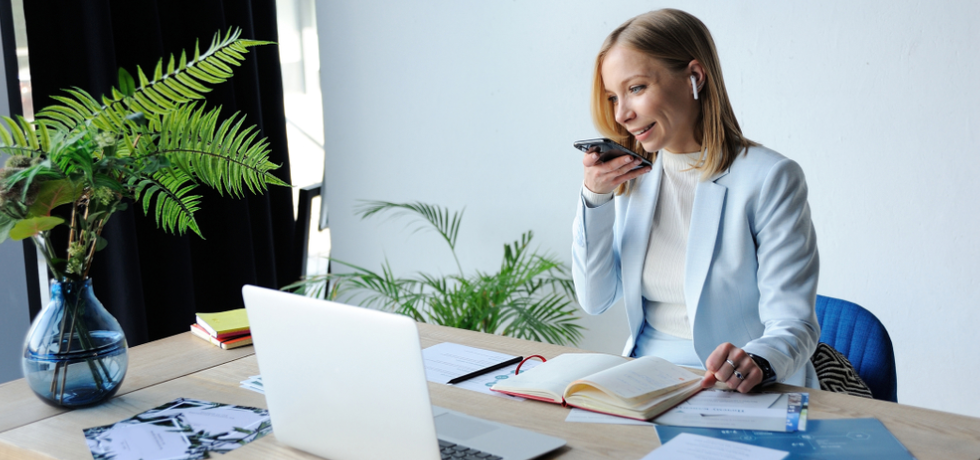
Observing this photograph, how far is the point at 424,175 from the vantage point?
3.25 metres

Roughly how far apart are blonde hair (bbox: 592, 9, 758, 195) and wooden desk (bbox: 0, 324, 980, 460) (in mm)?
525

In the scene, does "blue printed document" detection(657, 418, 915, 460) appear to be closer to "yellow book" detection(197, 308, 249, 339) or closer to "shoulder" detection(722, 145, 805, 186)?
"shoulder" detection(722, 145, 805, 186)

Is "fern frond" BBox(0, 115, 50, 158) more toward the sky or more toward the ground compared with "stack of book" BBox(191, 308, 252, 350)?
more toward the sky

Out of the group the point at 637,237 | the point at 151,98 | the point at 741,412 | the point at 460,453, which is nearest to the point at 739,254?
the point at 637,237

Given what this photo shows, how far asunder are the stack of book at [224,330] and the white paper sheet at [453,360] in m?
0.40

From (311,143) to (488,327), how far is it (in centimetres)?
136

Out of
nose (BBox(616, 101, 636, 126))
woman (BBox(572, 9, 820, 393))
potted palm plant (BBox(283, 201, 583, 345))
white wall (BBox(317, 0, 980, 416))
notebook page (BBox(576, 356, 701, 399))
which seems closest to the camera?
notebook page (BBox(576, 356, 701, 399))

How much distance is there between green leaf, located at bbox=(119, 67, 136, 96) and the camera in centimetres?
119

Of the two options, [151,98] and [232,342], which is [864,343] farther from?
[151,98]

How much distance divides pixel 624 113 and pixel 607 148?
137 mm

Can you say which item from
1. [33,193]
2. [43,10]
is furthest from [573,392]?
[43,10]

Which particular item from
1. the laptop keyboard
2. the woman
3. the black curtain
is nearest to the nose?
the woman

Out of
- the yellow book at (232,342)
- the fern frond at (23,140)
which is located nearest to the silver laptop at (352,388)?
the fern frond at (23,140)

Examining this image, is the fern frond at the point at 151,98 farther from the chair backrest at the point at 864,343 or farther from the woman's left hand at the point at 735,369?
the chair backrest at the point at 864,343
